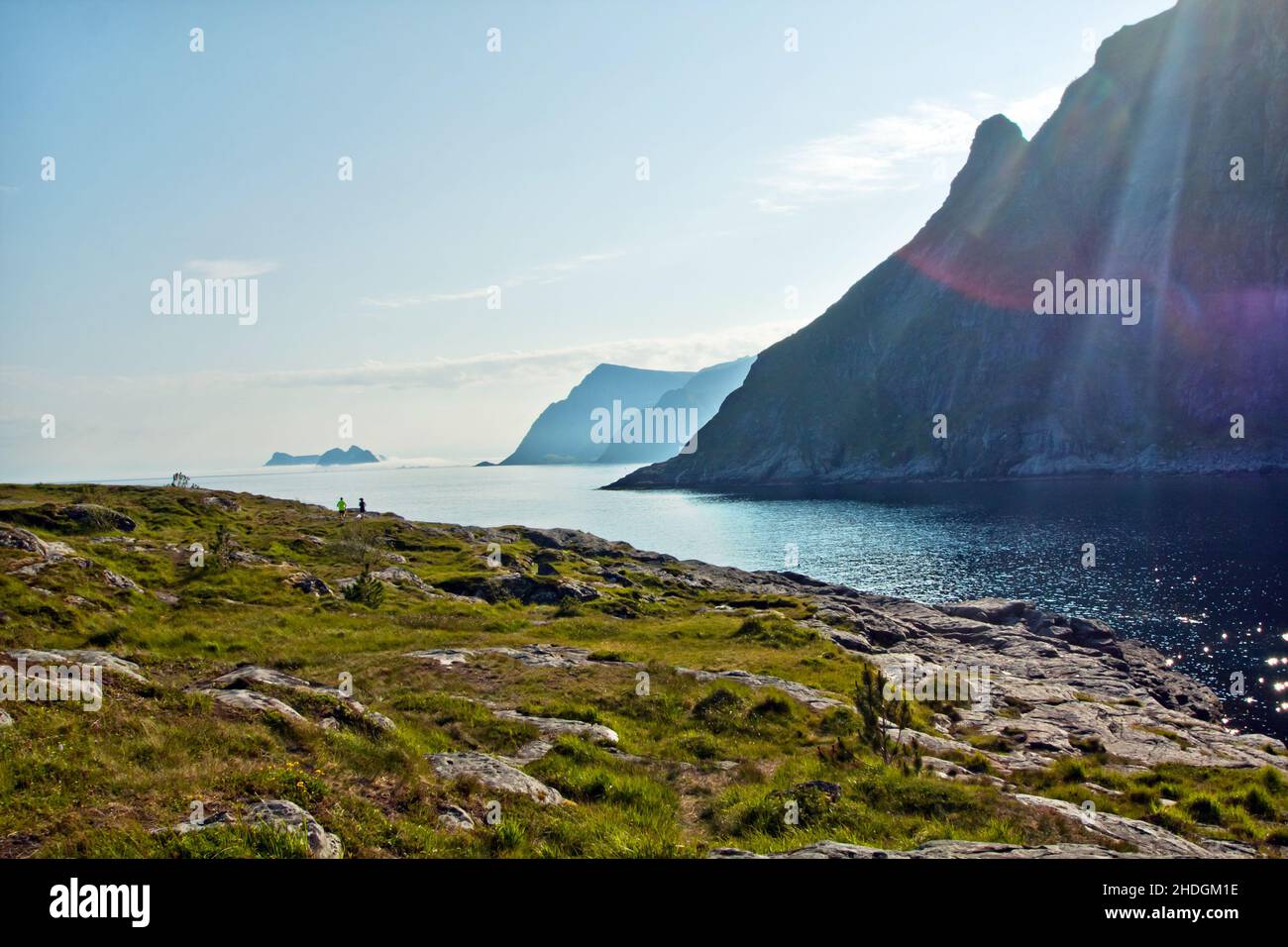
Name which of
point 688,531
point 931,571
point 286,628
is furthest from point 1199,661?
point 688,531

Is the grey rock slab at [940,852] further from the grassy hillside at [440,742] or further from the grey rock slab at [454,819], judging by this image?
the grey rock slab at [454,819]

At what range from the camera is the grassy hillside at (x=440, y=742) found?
9938 millimetres

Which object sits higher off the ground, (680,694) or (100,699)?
(100,699)

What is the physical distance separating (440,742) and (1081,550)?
9576 centimetres

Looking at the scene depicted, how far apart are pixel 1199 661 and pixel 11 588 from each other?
67.4m

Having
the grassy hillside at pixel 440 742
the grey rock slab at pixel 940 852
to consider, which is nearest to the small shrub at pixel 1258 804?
the grassy hillside at pixel 440 742

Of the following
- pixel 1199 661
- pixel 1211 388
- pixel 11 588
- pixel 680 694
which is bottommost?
pixel 1199 661

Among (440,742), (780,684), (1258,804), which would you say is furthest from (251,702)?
(1258,804)

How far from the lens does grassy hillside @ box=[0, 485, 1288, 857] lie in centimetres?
994

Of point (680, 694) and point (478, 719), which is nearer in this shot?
point (478, 719)

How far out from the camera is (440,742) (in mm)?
15727

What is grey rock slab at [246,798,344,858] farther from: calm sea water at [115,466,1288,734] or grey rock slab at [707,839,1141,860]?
calm sea water at [115,466,1288,734]

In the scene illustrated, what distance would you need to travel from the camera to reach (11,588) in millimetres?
26031
